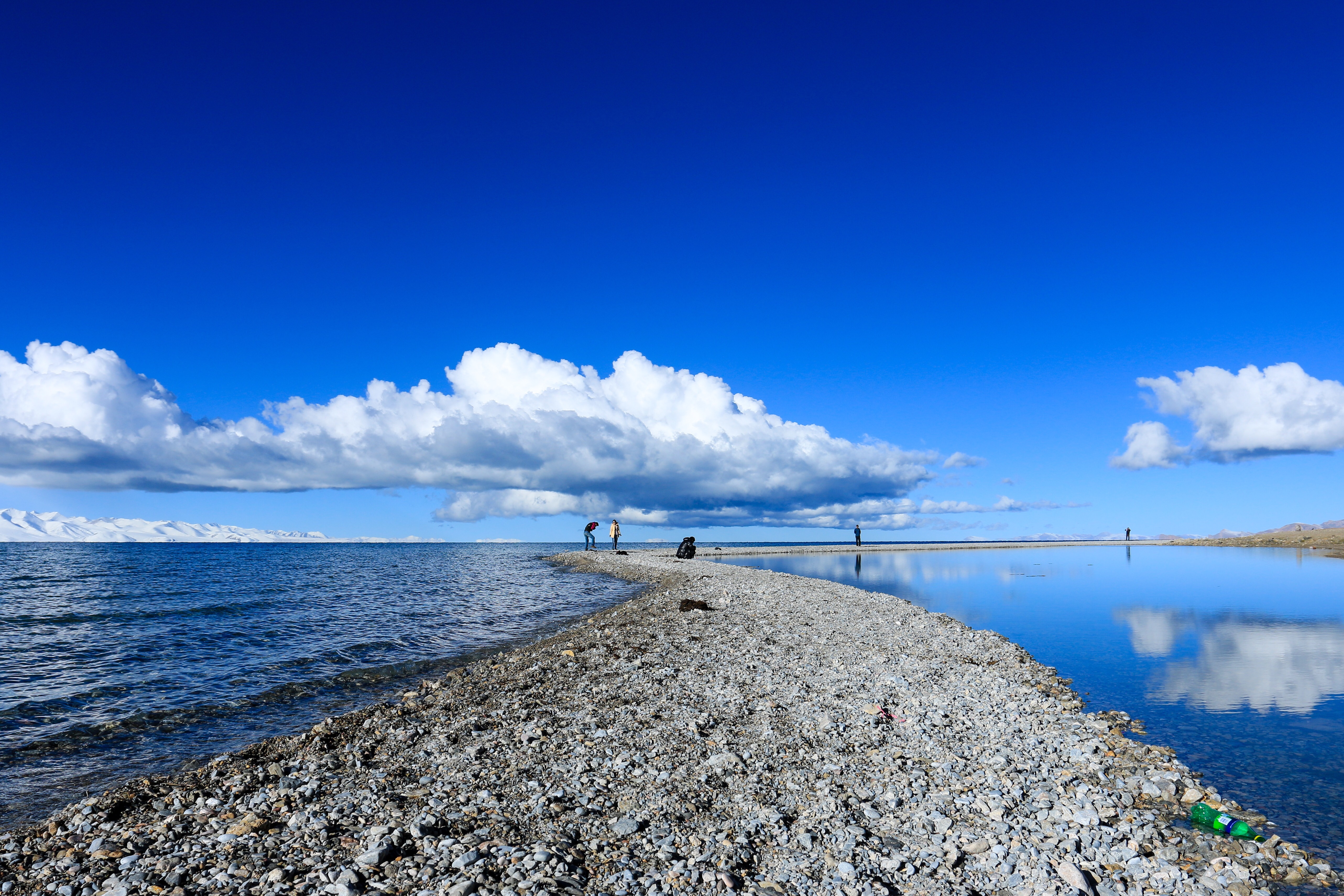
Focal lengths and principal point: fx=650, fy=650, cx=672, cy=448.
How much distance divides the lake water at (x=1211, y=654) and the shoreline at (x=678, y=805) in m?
1.00

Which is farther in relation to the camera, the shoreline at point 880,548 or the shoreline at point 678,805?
the shoreline at point 880,548

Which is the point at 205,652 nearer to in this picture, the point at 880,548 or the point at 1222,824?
the point at 1222,824

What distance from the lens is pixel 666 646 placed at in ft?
64.6

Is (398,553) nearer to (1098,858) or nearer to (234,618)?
(234,618)

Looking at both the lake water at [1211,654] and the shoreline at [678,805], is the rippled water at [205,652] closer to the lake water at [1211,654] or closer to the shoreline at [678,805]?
the shoreline at [678,805]

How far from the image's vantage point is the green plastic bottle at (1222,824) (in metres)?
7.81

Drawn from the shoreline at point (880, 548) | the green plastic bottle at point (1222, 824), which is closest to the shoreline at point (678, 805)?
the green plastic bottle at point (1222, 824)

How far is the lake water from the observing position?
9.93 m

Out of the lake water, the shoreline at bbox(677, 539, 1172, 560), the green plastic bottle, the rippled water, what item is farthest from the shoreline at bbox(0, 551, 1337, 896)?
the shoreline at bbox(677, 539, 1172, 560)

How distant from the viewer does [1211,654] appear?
62.8ft

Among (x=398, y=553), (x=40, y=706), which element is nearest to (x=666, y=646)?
(x=40, y=706)

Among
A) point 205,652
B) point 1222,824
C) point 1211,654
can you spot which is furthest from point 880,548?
point 1222,824

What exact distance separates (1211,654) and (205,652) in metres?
31.4

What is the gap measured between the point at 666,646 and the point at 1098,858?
13.4 m
